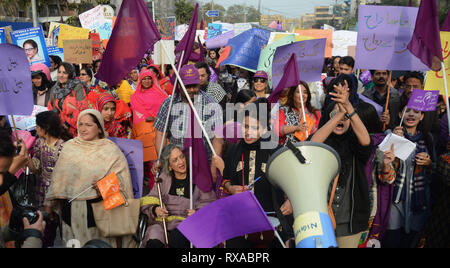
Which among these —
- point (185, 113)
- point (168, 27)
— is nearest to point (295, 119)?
point (185, 113)

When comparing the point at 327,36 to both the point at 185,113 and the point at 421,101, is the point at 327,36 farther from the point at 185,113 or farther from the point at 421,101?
the point at 185,113

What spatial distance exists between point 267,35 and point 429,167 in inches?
183

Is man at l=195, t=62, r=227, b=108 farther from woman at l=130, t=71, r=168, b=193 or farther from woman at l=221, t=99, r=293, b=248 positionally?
woman at l=221, t=99, r=293, b=248

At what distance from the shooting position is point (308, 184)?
216cm

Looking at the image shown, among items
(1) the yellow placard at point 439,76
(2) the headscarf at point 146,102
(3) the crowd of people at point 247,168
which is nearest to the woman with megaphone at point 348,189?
(3) the crowd of people at point 247,168

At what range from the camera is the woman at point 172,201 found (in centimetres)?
336

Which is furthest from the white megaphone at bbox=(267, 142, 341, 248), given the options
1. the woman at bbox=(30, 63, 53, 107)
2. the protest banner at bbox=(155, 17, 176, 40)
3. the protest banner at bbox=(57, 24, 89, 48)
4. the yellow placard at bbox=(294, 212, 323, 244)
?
the protest banner at bbox=(57, 24, 89, 48)

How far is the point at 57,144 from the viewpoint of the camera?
3893 mm

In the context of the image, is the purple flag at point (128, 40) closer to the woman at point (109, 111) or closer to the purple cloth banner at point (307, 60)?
the woman at point (109, 111)

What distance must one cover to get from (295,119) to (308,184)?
231 centimetres

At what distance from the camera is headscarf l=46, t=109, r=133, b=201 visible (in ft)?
11.3

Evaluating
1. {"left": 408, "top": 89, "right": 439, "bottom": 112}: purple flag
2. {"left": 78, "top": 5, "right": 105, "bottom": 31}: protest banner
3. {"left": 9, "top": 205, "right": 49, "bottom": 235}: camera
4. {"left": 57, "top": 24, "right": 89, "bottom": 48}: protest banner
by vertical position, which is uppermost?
{"left": 78, "top": 5, "right": 105, "bottom": 31}: protest banner

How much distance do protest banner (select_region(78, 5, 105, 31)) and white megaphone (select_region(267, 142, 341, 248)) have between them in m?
10.8

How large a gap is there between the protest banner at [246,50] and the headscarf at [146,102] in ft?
5.50
